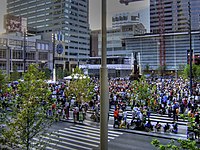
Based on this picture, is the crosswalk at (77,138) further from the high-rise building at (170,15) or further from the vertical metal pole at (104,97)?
the high-rise building at (170,15)

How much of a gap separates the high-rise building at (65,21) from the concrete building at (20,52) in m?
27.5

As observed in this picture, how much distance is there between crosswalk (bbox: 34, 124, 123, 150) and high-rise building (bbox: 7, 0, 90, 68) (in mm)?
100610

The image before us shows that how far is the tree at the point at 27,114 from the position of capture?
9188mm

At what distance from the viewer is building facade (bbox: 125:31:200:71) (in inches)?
4604

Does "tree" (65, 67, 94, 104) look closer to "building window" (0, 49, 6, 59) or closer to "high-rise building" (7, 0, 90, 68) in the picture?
"building window" (0, 49, 6, 59)

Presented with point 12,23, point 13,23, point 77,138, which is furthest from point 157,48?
point 77,138

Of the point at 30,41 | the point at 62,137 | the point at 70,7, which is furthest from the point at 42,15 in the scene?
the point at 62,137

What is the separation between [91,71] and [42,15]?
62332mm

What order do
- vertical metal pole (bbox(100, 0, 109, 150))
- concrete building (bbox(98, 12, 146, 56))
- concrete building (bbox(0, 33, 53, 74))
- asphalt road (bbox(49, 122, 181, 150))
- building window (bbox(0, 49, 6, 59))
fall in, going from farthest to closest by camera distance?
concrete building (bbox(98, 12, 146, 56)) < concrete building (bbox(0, 33, 53, 74)) < building window (bbox(0, 49, 6, 59)) < asphalt road (bbox(49, 122, 181, 150)) < vertical metal pole (bbox(100, 0, 109, 150))

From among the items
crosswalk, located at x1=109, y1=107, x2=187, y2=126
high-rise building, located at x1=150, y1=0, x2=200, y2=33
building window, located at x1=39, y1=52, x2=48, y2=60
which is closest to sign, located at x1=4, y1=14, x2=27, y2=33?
building window, located at x1=39, y1=52, x2=48, y2=60

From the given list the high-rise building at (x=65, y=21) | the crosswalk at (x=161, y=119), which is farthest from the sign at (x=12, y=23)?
the crosswalk at (x=161, y=119)

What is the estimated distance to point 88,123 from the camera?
21.3 metres

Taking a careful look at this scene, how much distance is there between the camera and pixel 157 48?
408 feet

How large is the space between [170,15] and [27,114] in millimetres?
143557
